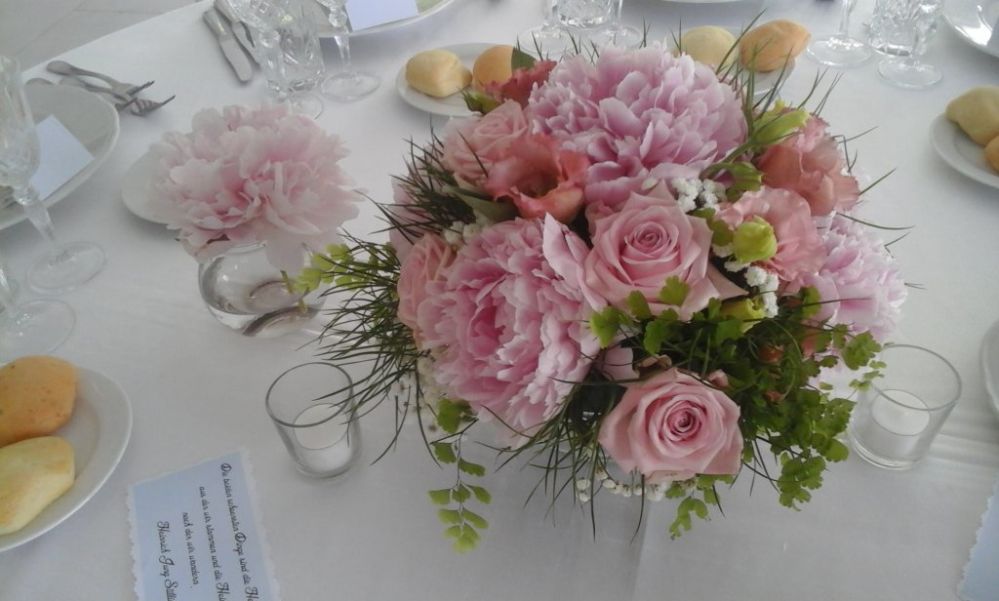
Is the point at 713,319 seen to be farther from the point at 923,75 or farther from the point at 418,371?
the point at 923,75

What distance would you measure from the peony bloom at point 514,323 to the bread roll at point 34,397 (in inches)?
15.4

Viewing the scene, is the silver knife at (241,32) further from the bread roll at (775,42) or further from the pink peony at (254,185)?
the bread roll at (775,42)

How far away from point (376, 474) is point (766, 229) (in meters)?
0.39

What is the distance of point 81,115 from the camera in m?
0.99

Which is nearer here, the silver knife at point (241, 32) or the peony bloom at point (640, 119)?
the peony bloom at point (640, 119)

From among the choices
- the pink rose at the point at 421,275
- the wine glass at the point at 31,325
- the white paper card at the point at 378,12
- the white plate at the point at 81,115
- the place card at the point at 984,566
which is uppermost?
the pink rose at the point at 421,275

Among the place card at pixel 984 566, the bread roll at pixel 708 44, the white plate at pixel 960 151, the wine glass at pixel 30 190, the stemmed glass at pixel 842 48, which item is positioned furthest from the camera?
the stemmed glass at pixel 842 48

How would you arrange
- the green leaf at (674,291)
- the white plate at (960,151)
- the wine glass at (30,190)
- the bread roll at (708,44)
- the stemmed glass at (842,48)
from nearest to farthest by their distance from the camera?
1. the green leaf at (674,291)
2. the wine glass at (30,190)
3. the white plate at (960,151)
4. the bread roll at (708,44)
5. the stemmed glass at (842,48)

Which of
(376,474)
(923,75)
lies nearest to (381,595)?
(376,474)

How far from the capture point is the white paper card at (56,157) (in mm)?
884

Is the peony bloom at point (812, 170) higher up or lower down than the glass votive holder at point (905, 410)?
higher up

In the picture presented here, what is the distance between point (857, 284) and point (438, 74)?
0.66 metres

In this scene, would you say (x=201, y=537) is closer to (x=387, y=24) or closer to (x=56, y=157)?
(x=56, y=157)

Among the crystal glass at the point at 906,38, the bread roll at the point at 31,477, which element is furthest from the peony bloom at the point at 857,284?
the crystal glass at the point at 906,38
